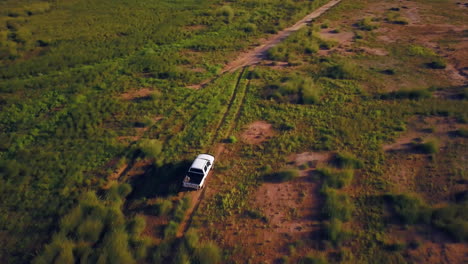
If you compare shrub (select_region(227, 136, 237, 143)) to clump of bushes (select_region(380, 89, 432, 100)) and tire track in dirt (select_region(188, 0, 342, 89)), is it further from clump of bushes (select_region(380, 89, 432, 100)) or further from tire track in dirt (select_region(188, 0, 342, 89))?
clump of bushes (select_region(380, 89, 432, 100))

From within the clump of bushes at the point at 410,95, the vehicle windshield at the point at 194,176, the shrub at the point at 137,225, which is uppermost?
the clump of bushes at the point at 410,95

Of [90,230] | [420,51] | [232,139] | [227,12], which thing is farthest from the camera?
[227,12]

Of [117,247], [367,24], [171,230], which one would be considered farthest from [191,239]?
[367,24]

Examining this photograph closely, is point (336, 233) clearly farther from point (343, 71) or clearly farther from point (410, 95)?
point (343, 71)

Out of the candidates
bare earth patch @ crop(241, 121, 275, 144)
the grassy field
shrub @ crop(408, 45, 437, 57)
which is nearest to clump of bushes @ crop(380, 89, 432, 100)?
the grassy field

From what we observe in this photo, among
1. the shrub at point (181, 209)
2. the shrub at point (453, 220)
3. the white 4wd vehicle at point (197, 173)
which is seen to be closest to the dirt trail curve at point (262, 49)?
the white 4wd vehicle at point (197, 173)

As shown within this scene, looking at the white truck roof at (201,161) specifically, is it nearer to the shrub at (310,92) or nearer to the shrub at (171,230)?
the shrub at (171,230)
